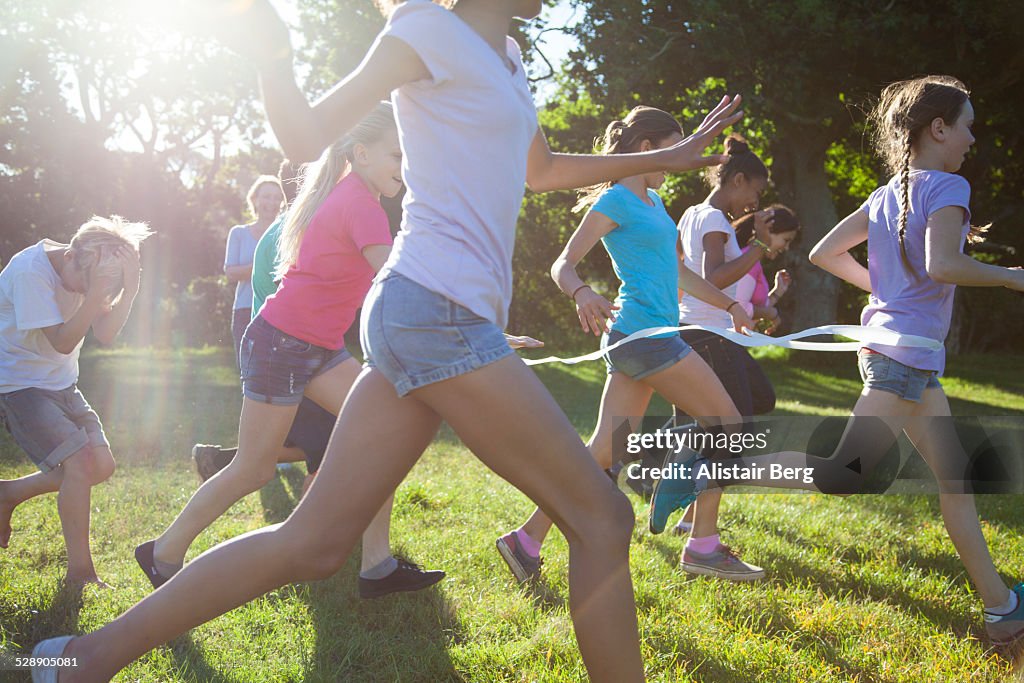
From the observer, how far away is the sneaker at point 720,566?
4023 mm

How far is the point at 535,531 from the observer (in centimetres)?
390

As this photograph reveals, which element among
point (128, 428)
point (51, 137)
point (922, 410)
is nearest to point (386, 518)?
point (922, 410)

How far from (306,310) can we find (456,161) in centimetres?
172

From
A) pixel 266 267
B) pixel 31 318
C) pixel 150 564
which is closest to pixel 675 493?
pixel 150 564

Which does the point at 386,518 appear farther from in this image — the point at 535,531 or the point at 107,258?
the point at 107,258

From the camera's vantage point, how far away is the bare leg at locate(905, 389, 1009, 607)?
3293 mm

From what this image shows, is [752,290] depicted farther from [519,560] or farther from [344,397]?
[344,397]

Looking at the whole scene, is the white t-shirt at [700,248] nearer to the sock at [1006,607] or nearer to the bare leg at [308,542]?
the sock at [1006,607]

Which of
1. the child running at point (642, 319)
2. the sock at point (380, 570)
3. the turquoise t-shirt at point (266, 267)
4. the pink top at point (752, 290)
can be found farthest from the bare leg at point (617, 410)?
the turquoise t-shirt at point (266, 267)

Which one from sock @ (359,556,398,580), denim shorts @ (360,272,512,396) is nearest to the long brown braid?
denim shorts @ (360,272,512,396)

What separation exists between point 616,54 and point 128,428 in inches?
384

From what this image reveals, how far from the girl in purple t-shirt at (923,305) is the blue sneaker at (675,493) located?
0.71 metres

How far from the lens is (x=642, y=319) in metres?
3.89

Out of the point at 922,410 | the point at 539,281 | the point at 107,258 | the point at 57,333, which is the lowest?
the point at 539,281
